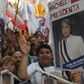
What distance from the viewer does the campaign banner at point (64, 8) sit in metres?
2.04

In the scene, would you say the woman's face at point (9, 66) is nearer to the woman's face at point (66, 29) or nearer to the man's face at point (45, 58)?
the man's face at point (45, 58)

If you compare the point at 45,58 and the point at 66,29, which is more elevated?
the point at 66,29

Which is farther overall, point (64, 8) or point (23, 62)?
point (23, 62)

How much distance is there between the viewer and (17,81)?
9.99ft

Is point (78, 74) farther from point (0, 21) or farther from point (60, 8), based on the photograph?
point (0, 21)

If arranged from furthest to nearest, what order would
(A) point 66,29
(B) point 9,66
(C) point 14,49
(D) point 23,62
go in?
(C) point 14,49, (B) point 9,66, (D) point 23,62, (A) point 66,29

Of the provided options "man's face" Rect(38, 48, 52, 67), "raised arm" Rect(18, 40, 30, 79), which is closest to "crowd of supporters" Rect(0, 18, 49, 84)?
"raised arm" Rect(18, 40, 30, 79)

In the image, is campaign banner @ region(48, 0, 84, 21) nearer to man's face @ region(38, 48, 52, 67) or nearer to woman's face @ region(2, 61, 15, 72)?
man's face @ region(38, 48, 52, 67)

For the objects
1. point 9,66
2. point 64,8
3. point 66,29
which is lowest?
Result: point 9,66

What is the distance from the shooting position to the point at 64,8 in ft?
7.16

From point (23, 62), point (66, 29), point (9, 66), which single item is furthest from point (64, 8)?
point (9, 66)

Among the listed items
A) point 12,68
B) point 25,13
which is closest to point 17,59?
point 12,68

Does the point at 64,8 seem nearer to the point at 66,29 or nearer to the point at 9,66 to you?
the point at 66,29

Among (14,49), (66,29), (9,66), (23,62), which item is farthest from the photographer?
Result: (14,49)
